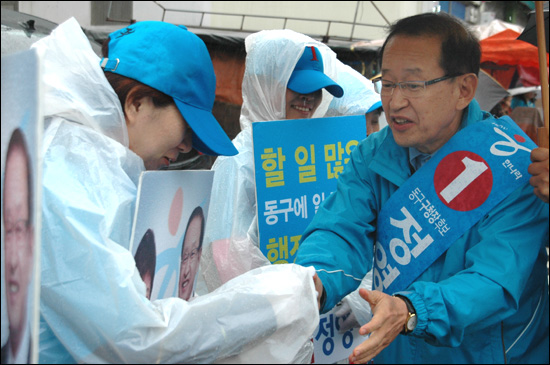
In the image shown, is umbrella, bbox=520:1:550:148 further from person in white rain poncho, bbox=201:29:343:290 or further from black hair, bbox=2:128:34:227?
person in white rain poncho, bbox=201:29:343:290

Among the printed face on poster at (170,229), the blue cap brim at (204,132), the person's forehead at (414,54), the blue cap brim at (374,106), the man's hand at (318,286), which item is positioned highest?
the person's forehead at (414,54)

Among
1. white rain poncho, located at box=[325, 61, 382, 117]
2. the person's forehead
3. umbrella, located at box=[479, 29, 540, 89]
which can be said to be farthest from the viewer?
umbrella, located at box=[479, 29, 540, 89]

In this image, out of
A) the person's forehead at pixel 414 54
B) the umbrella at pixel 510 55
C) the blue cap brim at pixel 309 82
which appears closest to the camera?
the person's forehead at pixel 414 54

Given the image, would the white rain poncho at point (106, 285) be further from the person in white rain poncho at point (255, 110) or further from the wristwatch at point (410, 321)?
the person in white rain poncho at point (255, 110)

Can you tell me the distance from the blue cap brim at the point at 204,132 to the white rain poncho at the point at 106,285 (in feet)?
0.73

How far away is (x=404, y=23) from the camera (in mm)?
2043

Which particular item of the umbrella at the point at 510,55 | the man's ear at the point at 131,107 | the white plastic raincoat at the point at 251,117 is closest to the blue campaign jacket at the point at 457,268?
the white plastic raincoat at the point at 251,117

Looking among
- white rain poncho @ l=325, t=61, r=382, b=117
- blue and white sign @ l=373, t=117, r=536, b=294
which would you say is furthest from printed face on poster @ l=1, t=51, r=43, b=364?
white rain poncho @ l=325, t=61, r=382, b=117

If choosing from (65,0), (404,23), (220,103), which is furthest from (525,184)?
(65,0)

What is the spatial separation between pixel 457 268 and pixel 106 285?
3.75 ft

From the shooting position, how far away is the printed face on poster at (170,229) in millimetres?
1446

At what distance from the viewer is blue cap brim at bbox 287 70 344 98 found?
2857mm

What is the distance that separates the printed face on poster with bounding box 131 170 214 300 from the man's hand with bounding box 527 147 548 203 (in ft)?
3.17

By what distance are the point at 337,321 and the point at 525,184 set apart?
117cm
